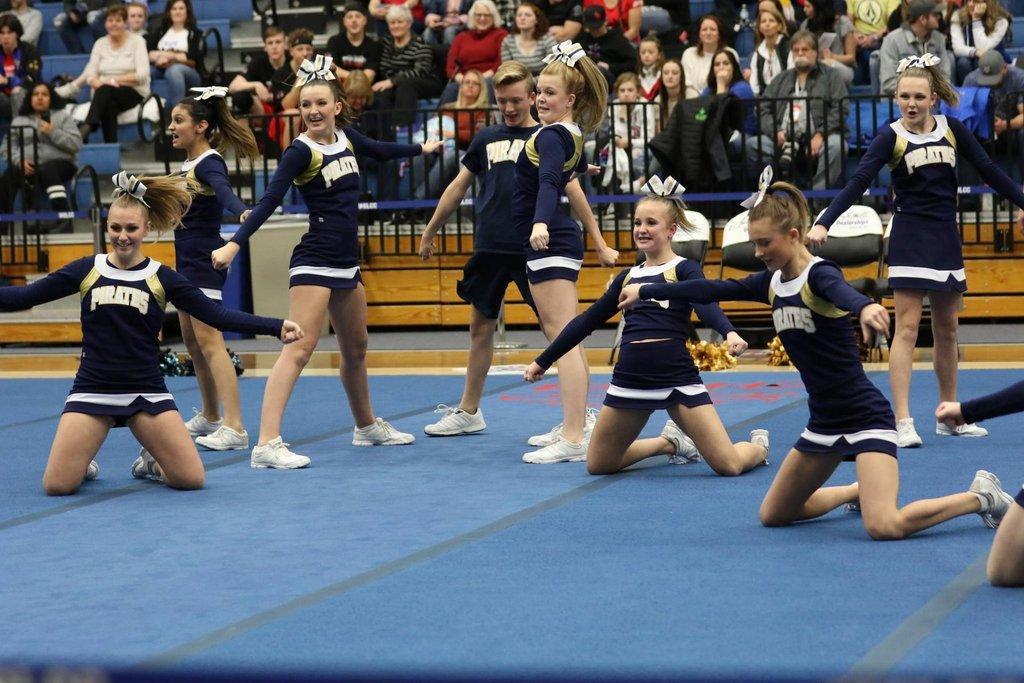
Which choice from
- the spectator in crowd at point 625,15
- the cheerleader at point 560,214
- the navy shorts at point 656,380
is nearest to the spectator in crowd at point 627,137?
the spectator in crowd at point 625,15

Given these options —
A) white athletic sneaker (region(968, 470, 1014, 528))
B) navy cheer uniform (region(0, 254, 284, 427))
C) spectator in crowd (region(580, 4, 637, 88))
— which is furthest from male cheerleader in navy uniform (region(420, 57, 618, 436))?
spectator in crowd (region(580, 4, 637, 88))

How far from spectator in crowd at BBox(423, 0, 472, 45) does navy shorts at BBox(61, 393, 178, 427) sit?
911cm

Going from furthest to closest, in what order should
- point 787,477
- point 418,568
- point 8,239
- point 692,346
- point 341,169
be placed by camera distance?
point 8,239 < point 692,346 < point 341,169 < point 787,477 < point 418,568

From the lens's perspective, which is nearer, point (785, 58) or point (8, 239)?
point (785, 58)

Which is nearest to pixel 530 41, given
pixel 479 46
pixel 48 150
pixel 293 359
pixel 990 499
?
pixel 479 46

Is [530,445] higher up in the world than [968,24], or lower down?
lower down

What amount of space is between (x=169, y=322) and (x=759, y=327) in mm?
4619

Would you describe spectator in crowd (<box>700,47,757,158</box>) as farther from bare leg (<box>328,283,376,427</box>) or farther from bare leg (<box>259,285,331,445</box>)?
bare leg (<box>259,285,331,445</box>)

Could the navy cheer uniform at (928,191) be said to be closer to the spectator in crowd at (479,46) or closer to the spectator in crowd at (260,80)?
the spectator in crowd at (479,46)

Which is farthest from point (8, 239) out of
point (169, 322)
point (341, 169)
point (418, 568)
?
point (418, 568)

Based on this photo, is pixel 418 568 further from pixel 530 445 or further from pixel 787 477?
pixel 530 445

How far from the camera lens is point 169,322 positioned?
12.0 meters

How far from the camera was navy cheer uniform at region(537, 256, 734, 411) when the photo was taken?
5.75m

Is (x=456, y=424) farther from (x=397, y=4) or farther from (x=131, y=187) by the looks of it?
(x=397, y=4)
